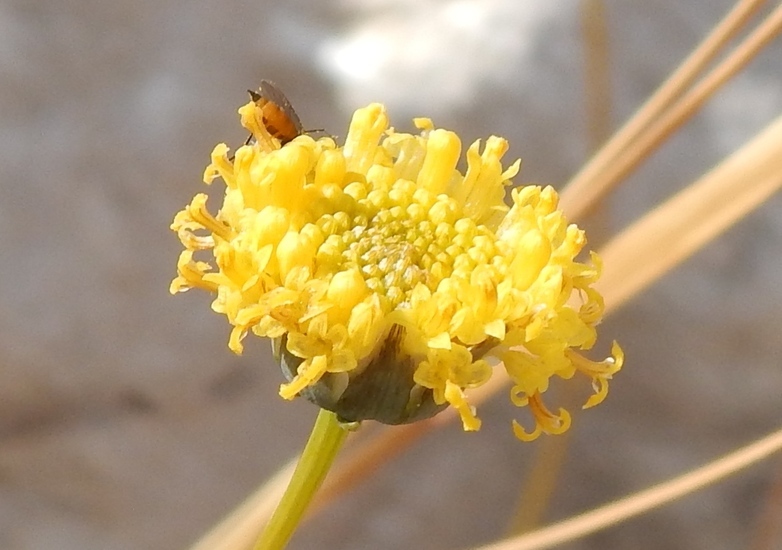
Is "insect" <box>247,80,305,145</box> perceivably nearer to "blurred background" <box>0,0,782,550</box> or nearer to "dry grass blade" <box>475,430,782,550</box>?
"dry grass blade" <box>475,430,782,550</box>

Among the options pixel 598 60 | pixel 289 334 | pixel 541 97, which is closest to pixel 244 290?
pixel 289 334

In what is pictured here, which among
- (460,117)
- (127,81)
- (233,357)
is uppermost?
(460,117)

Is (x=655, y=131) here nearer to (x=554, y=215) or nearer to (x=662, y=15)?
(x=554, y=215)

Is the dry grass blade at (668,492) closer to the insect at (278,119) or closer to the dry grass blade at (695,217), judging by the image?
the dry grass blade at (695,217)

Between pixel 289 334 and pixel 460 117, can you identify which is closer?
pixel 289 334

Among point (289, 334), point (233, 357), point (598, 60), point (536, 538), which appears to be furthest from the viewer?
point (233, 357)

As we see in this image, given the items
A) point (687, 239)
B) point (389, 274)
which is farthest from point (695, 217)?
point (389, 274)

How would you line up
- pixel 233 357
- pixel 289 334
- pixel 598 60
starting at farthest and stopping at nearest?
1. pixel 233 357
2. pixel 598 60
3. pixel 289 334

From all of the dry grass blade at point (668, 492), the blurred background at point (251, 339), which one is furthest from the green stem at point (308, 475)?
the blurred background at point (251, 339)
